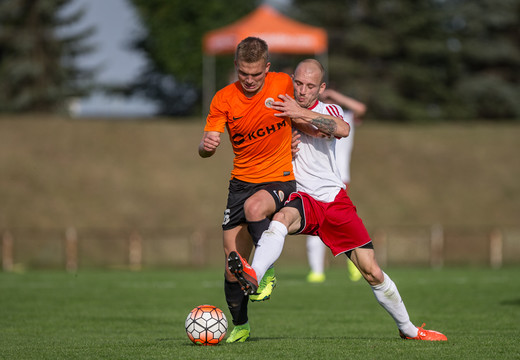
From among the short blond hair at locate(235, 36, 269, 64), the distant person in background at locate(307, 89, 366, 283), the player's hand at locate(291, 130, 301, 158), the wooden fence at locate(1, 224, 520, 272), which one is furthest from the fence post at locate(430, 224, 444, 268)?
the short blond hair at locate(235, 36, 269, 64)

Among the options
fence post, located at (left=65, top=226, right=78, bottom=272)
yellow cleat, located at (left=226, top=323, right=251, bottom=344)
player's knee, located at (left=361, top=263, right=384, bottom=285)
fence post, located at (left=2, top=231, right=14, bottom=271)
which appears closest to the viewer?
player's knee, located at (left=361, top=263, right=384, bottom=285)

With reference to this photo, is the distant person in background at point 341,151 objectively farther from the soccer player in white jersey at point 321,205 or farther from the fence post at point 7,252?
the fence post at point 7,252

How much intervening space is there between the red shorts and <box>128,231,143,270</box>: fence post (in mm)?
17796

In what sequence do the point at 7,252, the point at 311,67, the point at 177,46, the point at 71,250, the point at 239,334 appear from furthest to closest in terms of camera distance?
the point at 177,46 → the point at 71,250 → the point at 7,252 → the point at 239,334 → the point at 311,67

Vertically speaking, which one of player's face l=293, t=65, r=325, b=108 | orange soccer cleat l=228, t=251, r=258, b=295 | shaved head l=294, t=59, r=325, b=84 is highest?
shaved head l=294, t=59, r=325, b=84

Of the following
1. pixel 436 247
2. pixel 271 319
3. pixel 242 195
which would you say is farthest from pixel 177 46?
pixel 242 195

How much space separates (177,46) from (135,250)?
28119 mm

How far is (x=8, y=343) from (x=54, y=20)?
121 ft

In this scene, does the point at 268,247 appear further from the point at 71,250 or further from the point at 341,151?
the point at 71,250

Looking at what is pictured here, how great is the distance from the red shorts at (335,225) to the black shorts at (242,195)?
0.71ft

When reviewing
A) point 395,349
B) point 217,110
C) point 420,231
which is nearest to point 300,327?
point 395,349

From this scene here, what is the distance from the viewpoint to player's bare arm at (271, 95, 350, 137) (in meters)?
7.33

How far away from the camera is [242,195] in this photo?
24.7 ft

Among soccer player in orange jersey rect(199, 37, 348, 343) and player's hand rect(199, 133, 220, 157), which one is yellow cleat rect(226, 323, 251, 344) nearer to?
soccer player in orange jersey rect(199, 37, 348, 343)
